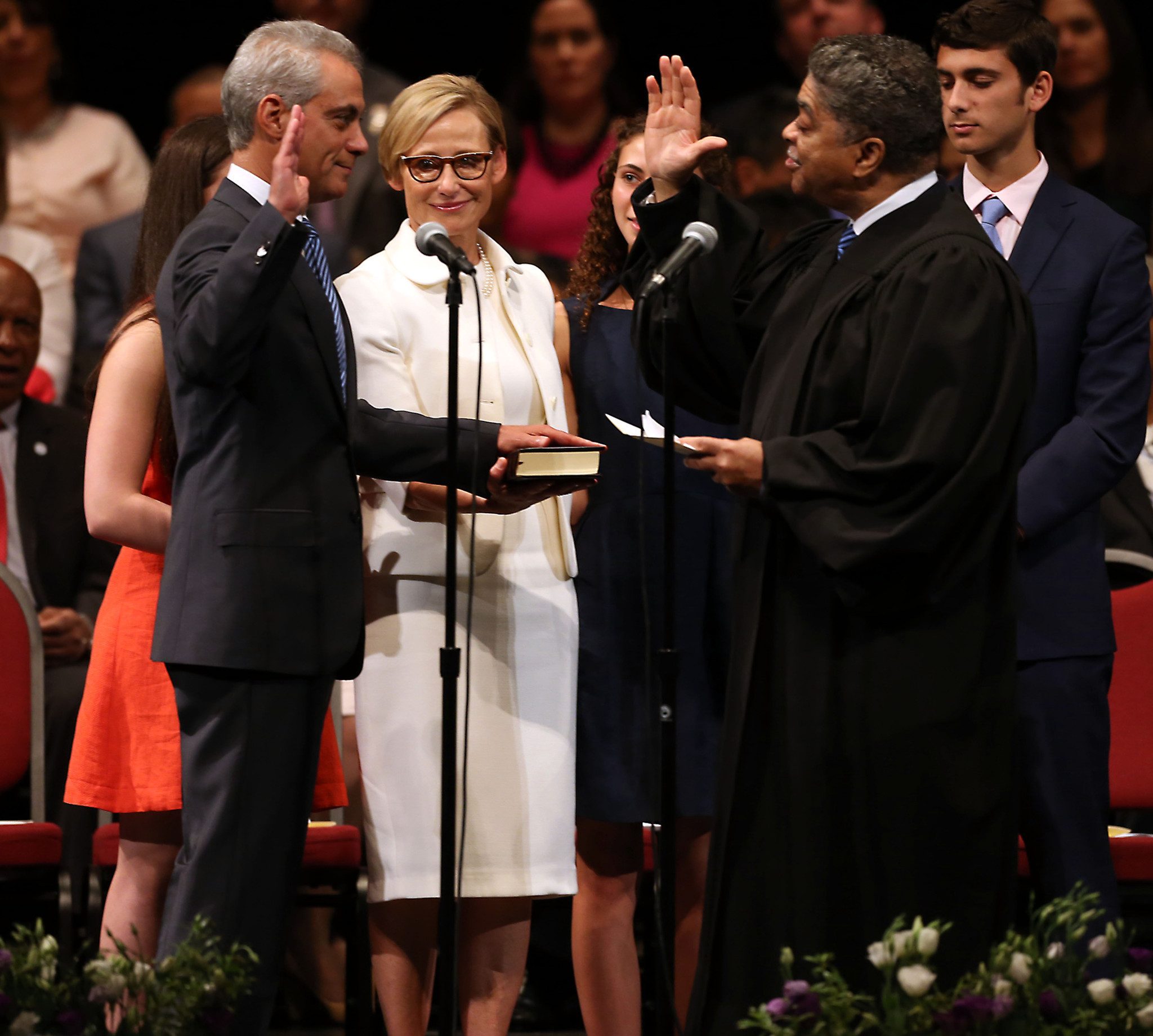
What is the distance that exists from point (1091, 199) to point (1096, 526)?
70 centimetres

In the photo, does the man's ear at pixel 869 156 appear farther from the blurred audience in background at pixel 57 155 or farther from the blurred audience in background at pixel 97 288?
the blurred audience in background at pixel 57 155

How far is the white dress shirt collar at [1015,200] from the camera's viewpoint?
3498mm

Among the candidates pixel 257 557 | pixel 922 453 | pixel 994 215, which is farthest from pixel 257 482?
pixel 994 215

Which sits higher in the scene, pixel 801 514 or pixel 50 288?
pixel 50 288

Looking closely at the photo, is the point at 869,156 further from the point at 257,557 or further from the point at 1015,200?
the point at 257,557

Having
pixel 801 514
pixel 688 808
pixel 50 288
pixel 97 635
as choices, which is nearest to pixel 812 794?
pixel 801 514

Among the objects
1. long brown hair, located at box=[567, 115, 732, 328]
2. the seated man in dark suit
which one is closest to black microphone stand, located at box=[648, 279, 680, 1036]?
long brown hair, located at box=[567, 115, 732, 328]

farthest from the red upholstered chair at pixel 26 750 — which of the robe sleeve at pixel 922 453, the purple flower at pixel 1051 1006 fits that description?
the purple flower at pixel 1051 1006

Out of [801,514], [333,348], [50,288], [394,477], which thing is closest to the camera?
[801,514]

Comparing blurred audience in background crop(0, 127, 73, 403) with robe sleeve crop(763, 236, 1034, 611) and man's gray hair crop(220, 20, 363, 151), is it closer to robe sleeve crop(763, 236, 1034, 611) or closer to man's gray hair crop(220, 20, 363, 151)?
man's gray hair crop(220, 20, 363, 151)

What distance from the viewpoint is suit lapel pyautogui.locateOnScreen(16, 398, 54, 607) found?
4.75m

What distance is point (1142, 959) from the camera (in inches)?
95.5

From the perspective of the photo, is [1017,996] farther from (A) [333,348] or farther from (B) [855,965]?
(A) [333,348]

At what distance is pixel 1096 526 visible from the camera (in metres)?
3.42
